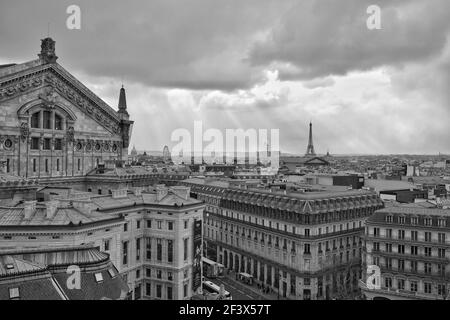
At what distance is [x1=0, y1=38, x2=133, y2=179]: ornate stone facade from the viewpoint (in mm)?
72188

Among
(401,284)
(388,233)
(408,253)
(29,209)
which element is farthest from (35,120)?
(401,284)

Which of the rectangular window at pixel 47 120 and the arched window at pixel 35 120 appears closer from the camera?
the arched window at pixel 35 120

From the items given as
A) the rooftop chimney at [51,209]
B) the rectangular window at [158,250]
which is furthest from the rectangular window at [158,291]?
Answer: the rooftop chimney at [51,209]

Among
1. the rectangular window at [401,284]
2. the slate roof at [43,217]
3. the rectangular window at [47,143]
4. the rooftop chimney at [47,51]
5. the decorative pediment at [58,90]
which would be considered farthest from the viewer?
the rectangular window at [47,143]

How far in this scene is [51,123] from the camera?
78438mm

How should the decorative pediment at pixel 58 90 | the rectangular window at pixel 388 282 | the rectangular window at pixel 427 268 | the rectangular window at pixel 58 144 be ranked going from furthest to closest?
1. the rectangular window at pixel 58 144
2. the decorative pediment at pixel 58 90
3. the rectangular window at pixel 388 282
4. the rectangular window at pixel 427 268

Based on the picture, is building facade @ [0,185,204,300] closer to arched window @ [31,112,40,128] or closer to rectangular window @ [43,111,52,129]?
arched window @ [31,112,40,128]

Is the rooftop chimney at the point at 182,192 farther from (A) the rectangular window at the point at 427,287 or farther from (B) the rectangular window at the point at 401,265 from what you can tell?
(A) the rectangular window at the point at 427,287

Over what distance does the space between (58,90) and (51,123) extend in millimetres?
5401

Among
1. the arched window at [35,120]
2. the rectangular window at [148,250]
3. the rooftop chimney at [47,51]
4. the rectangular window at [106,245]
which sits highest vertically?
the rooftop chimney at [47,51]

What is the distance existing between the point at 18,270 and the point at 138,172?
6110cm

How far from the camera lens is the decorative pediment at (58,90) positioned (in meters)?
72.1

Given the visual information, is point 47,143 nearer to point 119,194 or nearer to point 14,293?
point 119,194
